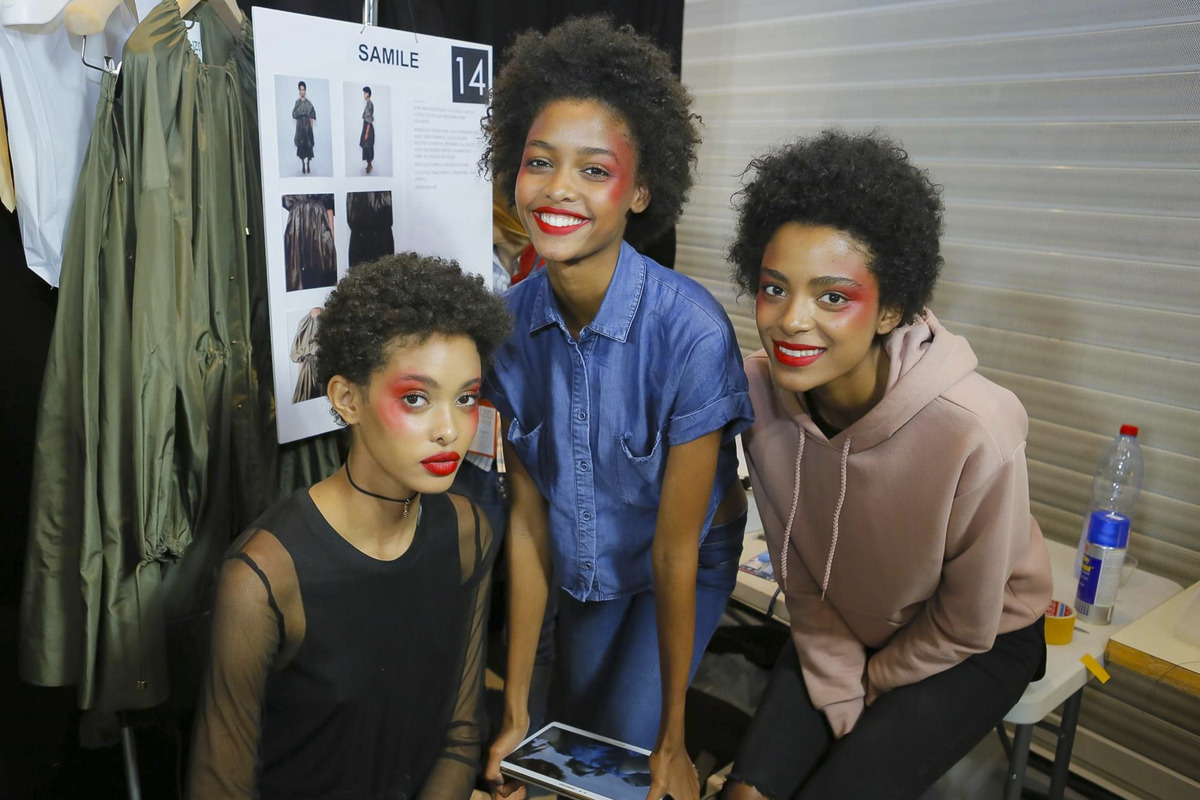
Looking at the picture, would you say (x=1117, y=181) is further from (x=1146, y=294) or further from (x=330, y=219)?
(x=330, y=219)

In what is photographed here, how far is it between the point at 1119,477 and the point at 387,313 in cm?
191

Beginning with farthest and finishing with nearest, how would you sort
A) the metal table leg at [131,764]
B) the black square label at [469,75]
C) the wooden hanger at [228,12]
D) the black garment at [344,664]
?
1. the black square label at [469,75]
2. the metal table leg at [131,764]
3. the wooden hanger at [228,12]
4. the black garment at [344,664]

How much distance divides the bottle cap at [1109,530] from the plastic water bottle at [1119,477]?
1.35ft

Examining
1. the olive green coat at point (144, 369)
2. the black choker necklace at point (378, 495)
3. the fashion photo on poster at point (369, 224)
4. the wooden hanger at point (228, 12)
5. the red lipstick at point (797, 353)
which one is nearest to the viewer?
the black choker necklace at point (378, 495)

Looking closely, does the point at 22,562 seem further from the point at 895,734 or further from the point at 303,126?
the point at 895,734

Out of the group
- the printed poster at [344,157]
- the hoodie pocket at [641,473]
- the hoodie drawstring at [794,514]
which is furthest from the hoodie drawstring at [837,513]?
the printed poster at [344,157]

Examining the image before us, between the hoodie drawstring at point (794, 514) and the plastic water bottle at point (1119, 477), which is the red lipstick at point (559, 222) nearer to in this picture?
the hoodie drawstring at point (794, 514)

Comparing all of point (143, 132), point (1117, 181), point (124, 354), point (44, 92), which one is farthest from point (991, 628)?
point (44, 92)

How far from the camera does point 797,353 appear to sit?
4.59 feet

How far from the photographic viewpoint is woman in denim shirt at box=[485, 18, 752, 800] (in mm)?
1340

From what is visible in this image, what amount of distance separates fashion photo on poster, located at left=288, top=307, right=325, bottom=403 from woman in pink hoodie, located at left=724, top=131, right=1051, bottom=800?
2.79 ft

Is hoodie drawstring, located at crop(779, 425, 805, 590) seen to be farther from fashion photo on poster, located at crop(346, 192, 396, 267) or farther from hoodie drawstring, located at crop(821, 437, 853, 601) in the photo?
fashion photo on poster, located at crop(346, 192, 396, 267)

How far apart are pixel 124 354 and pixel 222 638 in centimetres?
64

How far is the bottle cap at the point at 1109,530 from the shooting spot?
1779mm
